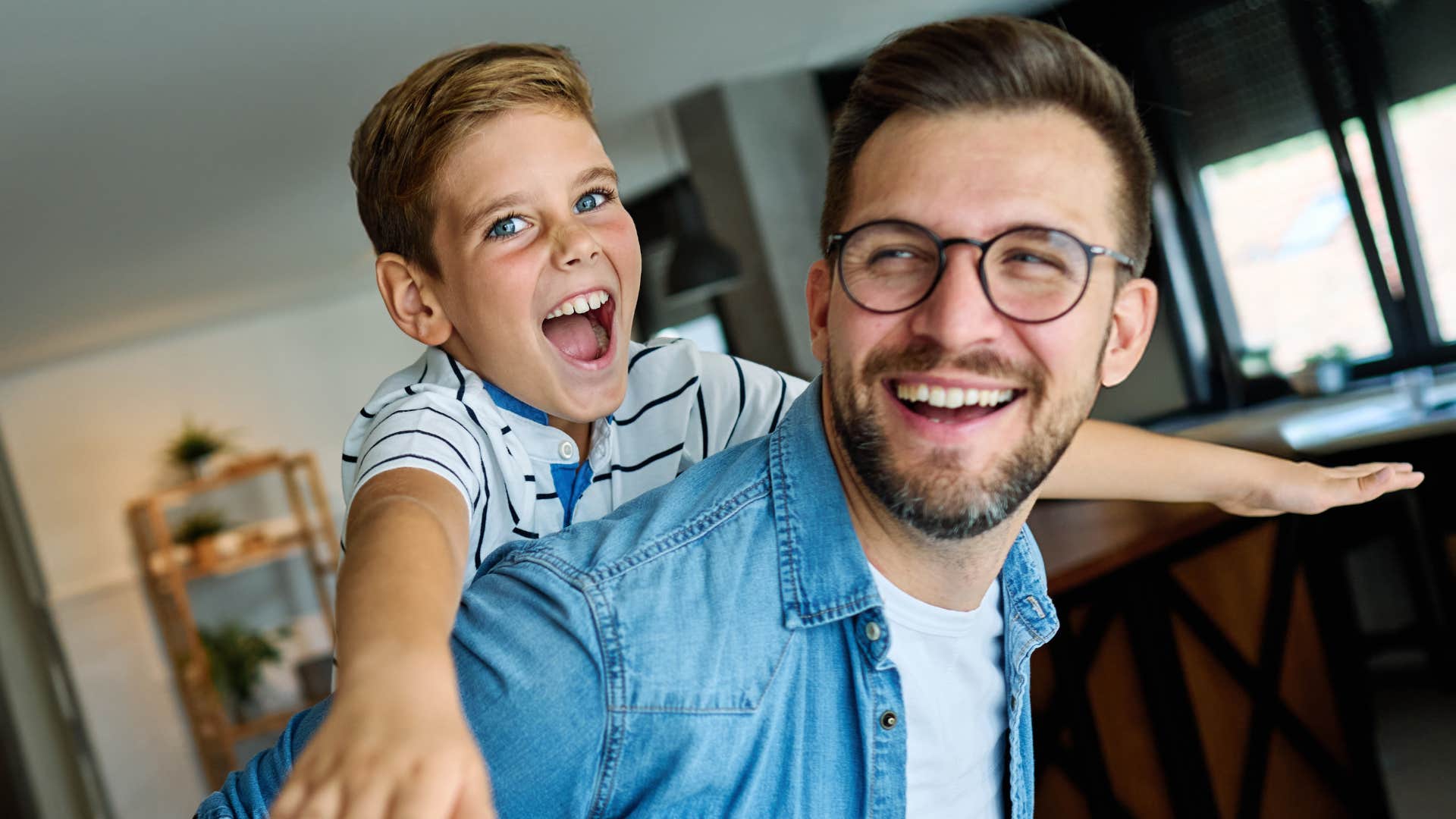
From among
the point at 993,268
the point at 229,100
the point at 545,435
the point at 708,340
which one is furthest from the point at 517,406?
the point at 708,340

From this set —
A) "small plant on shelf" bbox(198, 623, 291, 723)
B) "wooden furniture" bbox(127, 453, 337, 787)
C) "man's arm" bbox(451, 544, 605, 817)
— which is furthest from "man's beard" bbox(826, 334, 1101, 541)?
"small plant on shelf" bbox(198, 623, 291, 723)

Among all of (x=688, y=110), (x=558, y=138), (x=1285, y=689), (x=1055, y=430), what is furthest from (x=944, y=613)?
(x=688, y=110)

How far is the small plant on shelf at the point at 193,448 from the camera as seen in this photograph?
24.8ft

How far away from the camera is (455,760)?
0.57 metres

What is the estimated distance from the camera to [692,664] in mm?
996

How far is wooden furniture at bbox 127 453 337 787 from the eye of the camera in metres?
7.08

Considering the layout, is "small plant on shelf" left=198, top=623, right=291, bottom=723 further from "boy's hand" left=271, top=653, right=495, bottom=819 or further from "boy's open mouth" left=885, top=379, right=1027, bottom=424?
"boy's hand" left=271, top=653, right=495, bottom=819

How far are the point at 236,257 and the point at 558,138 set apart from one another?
5.35 m

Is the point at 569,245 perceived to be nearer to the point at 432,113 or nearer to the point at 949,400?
the point at 432,113

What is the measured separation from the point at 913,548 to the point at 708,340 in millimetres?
6325

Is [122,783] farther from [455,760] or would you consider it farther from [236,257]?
[455,760]

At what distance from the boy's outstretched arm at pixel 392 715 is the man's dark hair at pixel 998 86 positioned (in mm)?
603

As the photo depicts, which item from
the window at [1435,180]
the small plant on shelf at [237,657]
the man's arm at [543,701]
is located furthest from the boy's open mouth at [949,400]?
the small plant on shelf at [237,657]

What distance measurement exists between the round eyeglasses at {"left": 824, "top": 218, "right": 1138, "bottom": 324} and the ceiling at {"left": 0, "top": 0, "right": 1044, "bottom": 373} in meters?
2.48
